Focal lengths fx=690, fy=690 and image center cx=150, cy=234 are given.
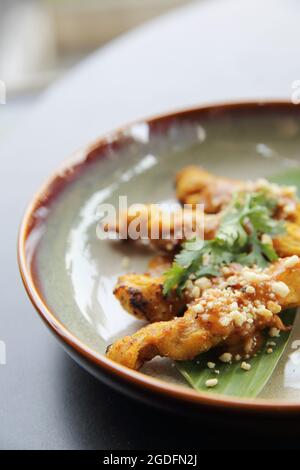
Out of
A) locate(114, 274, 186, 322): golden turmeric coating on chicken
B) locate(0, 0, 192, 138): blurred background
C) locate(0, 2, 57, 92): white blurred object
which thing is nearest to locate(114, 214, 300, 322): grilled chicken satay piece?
locate(114, 274, 186, 322): golden turmeric coating on chicken

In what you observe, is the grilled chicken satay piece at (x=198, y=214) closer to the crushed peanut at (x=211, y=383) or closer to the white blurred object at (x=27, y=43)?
the crushed peanut at (x=211, y=383)

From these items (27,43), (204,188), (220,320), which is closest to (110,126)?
(204,188)

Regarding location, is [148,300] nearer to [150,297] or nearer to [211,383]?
[150,297]

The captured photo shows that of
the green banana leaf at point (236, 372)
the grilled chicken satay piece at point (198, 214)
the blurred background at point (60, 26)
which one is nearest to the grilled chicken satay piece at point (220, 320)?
the green banana leaf at point (236, 372)

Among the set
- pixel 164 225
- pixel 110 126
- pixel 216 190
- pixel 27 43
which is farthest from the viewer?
pixel 27 43

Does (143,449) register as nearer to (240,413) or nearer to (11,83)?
(240,413)

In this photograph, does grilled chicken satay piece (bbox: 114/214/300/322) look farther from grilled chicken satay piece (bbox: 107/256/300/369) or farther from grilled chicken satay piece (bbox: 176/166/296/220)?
grilled chicken satay piece (bbox: 176/166/296/220)
